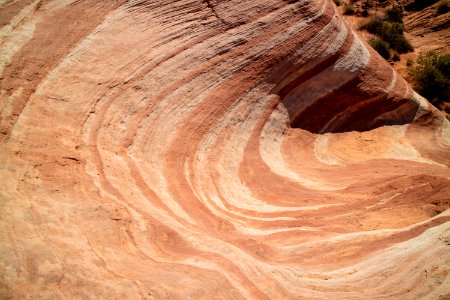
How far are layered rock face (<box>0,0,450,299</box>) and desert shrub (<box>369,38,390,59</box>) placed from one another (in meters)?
7.97

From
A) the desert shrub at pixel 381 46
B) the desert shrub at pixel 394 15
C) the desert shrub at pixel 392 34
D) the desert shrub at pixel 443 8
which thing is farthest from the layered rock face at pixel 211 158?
the desert shrub at pixel 443 8

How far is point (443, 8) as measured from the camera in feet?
66.7

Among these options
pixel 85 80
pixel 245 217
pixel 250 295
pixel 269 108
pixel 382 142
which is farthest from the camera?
pixel 382 142

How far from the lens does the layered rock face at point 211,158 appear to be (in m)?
4.86

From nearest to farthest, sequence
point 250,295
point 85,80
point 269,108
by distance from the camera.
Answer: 1. point 250,295
2. point 85,80
3. point 269,108

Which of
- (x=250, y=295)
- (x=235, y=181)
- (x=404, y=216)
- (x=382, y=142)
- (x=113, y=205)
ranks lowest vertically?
(x=382, y=142)

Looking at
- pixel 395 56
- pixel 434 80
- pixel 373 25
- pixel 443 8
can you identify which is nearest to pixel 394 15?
pixel 373 25

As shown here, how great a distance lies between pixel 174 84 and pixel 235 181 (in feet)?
7.63

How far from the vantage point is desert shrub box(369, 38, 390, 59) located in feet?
61.0

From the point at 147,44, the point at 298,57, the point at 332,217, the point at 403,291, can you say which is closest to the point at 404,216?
the point at 332,217

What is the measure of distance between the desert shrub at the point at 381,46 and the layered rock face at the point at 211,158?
7.97 m

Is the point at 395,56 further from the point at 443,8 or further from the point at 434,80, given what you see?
the point at 443,8

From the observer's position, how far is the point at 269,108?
9.46 meters

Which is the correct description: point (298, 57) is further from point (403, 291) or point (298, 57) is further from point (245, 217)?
point (403, 291)
